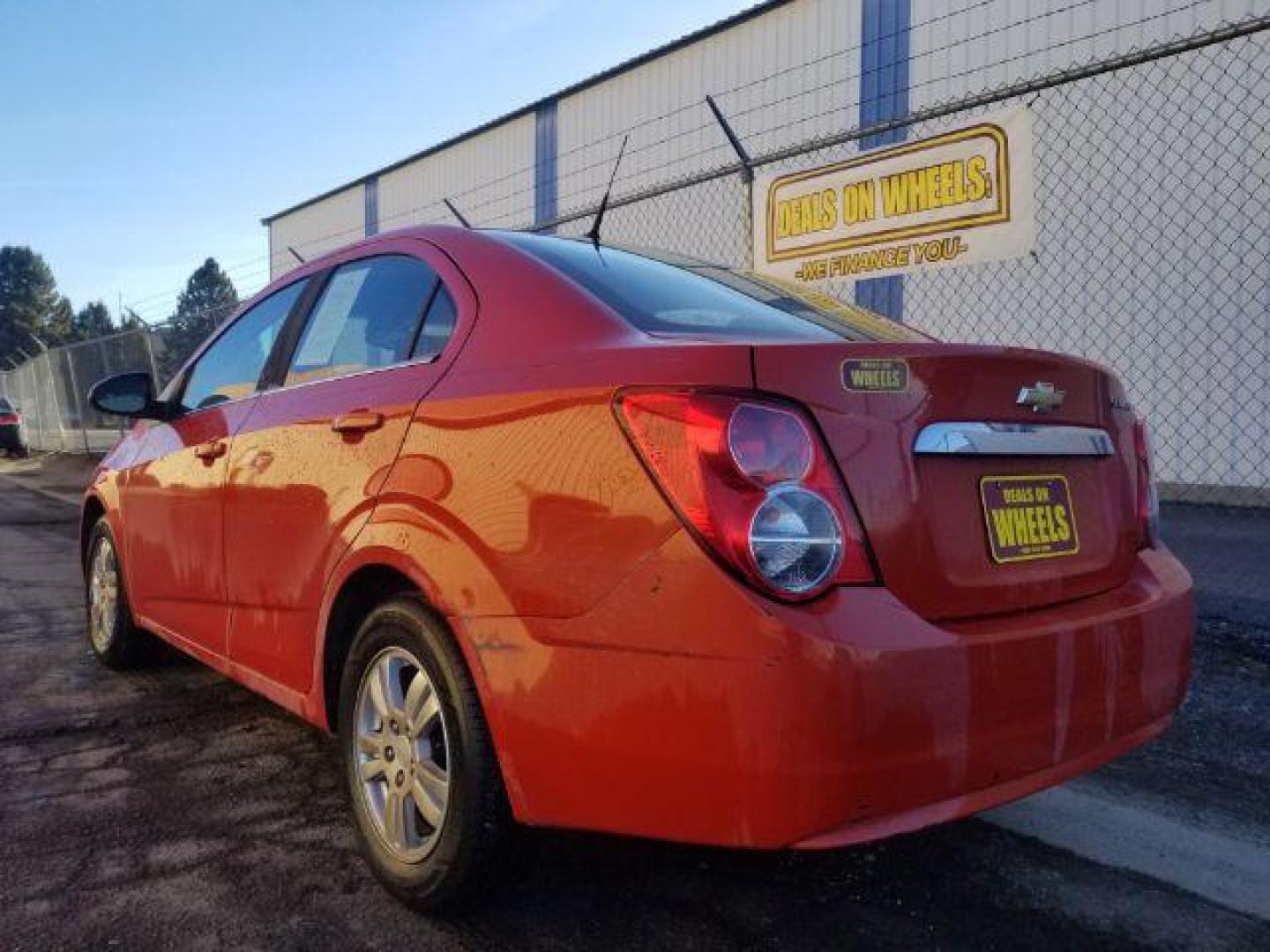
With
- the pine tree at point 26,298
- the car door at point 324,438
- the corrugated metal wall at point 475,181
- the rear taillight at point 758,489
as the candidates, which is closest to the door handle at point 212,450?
the car door at point 324,438

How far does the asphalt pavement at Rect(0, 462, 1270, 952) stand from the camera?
7.29ft

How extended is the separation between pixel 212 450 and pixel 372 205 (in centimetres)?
1945

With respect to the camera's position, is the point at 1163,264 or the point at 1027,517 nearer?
the point at 1027,517

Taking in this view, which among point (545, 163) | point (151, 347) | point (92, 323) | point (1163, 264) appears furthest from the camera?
point (92, 323)

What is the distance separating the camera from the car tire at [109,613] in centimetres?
Result: 422

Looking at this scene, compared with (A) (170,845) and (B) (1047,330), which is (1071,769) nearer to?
(A) (170,845)

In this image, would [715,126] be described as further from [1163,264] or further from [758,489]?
[758,489]

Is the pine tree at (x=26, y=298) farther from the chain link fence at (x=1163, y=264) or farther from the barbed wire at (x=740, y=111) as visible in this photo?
the chain link fence at (x=1163, y=264)

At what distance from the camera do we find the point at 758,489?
1.79m

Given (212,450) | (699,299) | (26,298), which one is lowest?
(212,450)

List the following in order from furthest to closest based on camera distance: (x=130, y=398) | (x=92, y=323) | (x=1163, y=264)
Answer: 1. (x=92, y=323)
2. (x=1163, y=264)
3. (x=130, y=398)

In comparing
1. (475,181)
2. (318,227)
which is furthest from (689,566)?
(318,227)

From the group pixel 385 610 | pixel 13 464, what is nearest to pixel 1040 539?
pixel 385 610

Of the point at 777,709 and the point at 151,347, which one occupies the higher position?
the point at 151,347
